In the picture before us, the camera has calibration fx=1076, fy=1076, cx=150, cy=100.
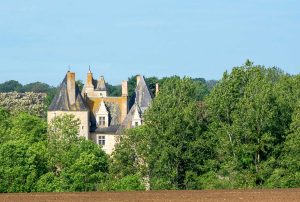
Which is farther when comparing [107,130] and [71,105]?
[107,130]

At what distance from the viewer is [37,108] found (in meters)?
156

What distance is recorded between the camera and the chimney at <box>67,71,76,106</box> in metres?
99.1

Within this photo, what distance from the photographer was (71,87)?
9944cm

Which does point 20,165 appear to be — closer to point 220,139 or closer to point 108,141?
point 220,139

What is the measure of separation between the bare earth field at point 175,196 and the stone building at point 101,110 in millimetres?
40734

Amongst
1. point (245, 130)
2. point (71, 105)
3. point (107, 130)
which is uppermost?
point (71, 105)

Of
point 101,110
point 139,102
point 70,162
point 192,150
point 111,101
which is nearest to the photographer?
point 192,150

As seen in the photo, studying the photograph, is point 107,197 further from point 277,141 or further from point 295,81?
point 295,81

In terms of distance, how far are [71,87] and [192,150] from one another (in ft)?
83.8

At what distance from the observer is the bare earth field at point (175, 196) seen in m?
→ 52.9

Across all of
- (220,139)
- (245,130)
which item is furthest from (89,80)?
(245,130)

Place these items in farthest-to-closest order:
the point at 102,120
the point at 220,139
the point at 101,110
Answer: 1. the point at 102,120
2. the point at 101,110
3. the point at 220,139

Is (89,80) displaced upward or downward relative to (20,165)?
upward

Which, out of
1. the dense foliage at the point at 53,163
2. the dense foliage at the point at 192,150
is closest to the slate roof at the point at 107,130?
the dense foliage at the point at 53,163
